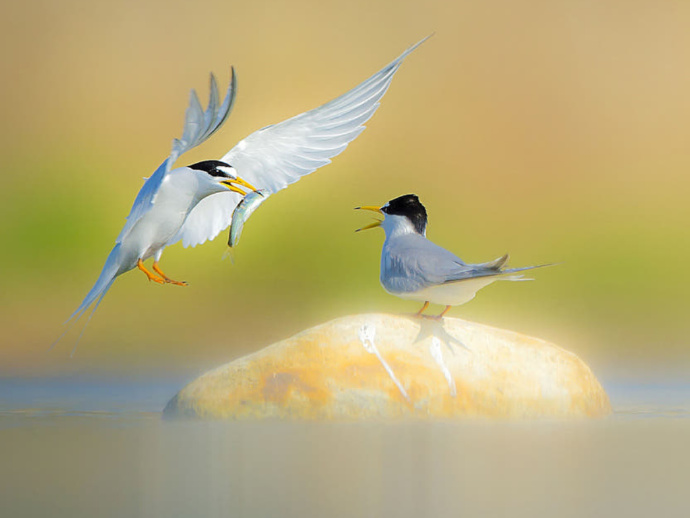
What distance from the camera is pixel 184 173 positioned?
3.23 meters

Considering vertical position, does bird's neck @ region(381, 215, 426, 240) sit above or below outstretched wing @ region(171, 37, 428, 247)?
below

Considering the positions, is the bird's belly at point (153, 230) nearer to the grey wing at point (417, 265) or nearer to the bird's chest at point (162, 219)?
the bird's chest at point (162, 219)

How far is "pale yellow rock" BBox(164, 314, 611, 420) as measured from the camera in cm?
326

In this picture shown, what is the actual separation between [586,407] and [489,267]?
0.77 metres

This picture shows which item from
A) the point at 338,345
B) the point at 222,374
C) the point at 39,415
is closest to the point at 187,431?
the point at 222,374

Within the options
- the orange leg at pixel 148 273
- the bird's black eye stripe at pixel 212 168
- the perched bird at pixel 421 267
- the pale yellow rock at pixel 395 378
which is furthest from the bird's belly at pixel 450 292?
the orange leg at pixel 148 273

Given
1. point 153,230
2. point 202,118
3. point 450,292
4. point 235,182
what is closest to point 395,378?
point 450,292

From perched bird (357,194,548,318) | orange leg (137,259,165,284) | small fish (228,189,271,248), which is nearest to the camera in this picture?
perched bird (357,194,548,318)

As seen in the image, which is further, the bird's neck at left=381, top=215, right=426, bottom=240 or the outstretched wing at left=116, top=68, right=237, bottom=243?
the bird's neck at left=381, top=215, right=426, bottom=240

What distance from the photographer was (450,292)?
3219 mm

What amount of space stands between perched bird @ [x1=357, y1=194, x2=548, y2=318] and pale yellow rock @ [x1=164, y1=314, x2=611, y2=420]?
17 cm

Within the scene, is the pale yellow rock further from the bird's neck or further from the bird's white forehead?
the bird's white forehead

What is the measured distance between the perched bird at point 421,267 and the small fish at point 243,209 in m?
0.50

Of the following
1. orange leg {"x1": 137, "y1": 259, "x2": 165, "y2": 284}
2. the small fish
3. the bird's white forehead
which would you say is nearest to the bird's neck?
the small fish
